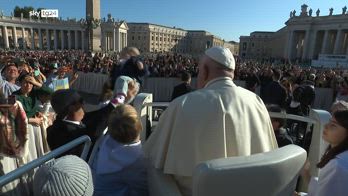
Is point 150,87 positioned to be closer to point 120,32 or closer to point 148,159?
point 148,159

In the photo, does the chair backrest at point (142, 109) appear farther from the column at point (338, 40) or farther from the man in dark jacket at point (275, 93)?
the column at point (338, 40)

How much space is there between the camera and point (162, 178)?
77.2 inches

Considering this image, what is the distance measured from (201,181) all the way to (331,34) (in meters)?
78.1

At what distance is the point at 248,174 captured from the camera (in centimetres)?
149

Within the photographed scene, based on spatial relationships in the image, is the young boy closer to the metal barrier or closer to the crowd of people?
the crowd of people

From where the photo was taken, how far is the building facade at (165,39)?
124 m

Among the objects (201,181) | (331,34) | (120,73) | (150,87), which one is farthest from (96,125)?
(331,34)

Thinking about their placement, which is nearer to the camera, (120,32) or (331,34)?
(331,34)

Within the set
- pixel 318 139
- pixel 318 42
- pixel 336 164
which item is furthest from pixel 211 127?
pixel 318 42

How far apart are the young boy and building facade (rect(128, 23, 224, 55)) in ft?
343

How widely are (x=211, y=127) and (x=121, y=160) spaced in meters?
0.88

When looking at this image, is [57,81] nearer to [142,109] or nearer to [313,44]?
[142,109]

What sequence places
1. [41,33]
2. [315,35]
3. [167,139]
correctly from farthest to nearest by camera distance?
[41,33] < [315,35] < [167,139]

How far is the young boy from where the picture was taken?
2299mm
